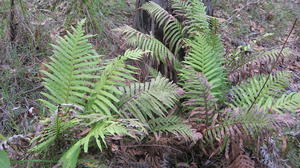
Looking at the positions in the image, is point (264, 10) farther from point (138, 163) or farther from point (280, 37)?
point (138, 163)

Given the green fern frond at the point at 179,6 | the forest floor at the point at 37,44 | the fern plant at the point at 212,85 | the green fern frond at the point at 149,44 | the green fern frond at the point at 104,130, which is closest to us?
the green fern frond at the point at 104,130

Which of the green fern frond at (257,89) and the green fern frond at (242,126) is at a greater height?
the green fern frond at (257,89)

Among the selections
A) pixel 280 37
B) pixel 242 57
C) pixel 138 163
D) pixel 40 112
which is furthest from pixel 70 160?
pixel 280 37

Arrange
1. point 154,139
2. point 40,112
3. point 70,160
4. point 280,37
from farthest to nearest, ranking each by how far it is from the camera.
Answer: point 280,37 < point 40,112 < point 154,139 < point 70,160

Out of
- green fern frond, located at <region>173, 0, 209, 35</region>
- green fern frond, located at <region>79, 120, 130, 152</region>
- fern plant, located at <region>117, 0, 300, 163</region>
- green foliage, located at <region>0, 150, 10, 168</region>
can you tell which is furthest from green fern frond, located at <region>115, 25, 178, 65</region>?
green foliage, located at <region>0, 150, 10, 168</region>

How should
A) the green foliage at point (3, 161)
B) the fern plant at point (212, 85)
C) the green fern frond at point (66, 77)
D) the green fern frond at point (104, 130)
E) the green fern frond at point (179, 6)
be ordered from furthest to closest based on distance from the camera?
the green fern frond at point (179, 6) → the fern plant at point (212, 85) → the green fern frond at point (66, 77) → the green fern frond at point (104, 130) → the green foliage at point (3, 161)

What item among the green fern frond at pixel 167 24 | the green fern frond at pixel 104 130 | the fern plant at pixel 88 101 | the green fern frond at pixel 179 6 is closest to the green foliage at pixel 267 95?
the fern plant at pixel 88 101

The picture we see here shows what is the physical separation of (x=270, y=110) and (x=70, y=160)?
1.49 meters

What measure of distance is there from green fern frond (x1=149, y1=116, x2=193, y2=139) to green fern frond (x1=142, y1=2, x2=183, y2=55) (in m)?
0.91

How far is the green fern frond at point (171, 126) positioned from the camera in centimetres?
215

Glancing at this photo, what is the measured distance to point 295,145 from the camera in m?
2.77

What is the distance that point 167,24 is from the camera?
3.11 m

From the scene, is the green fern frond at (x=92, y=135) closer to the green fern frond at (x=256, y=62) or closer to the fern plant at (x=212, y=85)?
the fern plant at (x=212, y=85)

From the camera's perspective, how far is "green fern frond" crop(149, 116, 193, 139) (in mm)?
2152
